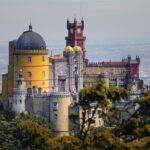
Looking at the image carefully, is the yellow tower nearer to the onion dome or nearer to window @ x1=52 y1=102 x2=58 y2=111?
the onion dome

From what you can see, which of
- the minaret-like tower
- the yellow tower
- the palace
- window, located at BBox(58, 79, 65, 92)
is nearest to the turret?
the palace

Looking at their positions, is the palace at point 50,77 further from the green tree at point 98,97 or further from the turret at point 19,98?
the green tree at point 98,97

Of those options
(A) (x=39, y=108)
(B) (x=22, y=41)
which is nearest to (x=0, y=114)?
(A) (x=39, y=108)

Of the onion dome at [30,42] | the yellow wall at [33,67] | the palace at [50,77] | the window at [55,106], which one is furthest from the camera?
the yellow wall at [33,67]

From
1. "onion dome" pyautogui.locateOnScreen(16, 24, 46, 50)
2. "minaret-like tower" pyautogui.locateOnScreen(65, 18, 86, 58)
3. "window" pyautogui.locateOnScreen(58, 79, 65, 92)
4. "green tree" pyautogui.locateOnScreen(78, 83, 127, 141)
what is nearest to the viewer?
"green tree" pyautogui.locateOnScreen(78, 83, 127, 141)

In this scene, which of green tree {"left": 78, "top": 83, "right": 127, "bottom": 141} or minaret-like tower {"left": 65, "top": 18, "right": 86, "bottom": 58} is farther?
minaret-like tower {"left": 65, "top": 18, "right": 86, "bottom": 58}

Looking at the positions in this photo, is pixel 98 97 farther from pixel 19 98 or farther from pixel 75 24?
pixel 75 24

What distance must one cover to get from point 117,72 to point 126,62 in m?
2.07

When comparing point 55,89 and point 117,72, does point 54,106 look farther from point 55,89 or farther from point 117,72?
point 117,72

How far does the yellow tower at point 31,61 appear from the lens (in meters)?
69.5

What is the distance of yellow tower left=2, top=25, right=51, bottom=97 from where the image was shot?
69500mm

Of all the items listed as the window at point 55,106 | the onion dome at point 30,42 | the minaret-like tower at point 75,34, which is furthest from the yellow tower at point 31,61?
the minaret-like tower at point 75,34

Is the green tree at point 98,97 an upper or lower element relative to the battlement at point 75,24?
lower

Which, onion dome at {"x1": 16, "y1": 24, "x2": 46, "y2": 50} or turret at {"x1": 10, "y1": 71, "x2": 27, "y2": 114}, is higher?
onion dome at {"x1": 16, "y1": 24, "x2": 46, "y2": 50}
